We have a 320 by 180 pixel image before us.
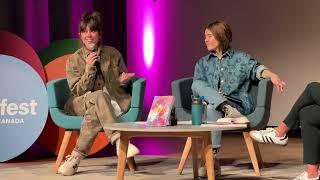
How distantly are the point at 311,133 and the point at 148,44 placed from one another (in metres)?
5.11

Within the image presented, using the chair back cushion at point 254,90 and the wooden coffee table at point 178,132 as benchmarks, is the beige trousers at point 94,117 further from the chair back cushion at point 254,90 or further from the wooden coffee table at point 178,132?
the chair back cushion at point 254,90

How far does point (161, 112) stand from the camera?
117 inches

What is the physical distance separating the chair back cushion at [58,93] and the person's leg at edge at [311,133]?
1.77 m

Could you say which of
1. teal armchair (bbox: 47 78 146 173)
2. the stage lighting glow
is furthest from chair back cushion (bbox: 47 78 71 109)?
the stage lighting glow

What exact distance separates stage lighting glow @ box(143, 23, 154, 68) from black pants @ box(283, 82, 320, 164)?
499 centimetres

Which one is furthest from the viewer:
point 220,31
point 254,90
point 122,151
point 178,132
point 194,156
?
point 254,90

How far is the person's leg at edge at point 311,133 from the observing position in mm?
2971

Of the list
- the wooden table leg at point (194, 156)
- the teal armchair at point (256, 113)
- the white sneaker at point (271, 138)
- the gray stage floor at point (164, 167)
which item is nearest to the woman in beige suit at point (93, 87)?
the gray stage floor at point (164, 167)

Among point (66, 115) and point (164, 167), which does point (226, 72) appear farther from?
point (66, 115)

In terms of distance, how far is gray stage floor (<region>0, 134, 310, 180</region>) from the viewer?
3648 millimetres

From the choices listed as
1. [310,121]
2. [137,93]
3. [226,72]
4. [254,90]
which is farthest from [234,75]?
[310,121]

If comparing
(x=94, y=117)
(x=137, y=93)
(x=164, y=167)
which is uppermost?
(x=137, y=93)

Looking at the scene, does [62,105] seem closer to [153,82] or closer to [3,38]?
[3,38]

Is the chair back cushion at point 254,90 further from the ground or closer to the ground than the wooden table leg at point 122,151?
further from the ground
